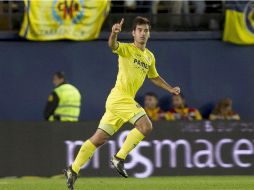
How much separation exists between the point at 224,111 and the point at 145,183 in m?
5.14

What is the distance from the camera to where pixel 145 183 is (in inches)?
546

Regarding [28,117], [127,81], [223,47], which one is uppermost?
[127,81]

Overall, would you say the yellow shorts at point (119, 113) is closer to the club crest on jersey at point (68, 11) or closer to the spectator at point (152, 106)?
the spectator at point (152, 106)

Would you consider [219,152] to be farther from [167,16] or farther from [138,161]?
[167,16]

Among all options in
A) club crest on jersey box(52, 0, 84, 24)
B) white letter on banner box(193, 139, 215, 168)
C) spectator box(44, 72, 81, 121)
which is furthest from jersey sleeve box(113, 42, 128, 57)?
club crest on jersey box(52, 0, 84, 24)

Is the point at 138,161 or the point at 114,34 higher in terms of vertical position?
the point at 114,34

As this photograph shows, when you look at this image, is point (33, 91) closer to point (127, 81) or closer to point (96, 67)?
point (96, 67)

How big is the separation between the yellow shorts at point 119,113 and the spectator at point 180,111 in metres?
6.83

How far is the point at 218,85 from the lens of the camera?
19.9 meters

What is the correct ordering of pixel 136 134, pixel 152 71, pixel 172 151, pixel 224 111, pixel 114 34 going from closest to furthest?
pixel 114 34
pixel 136 134
pixel 152 71
pixel 172 151
pixel 224 111

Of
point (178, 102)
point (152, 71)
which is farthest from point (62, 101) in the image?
point (152, 71)

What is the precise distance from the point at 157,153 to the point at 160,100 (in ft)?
11.9

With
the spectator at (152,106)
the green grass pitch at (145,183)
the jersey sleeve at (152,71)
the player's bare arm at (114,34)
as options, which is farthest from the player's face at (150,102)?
the player's bare arm at (114,34)

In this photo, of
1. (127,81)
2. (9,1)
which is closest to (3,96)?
(9,1)
